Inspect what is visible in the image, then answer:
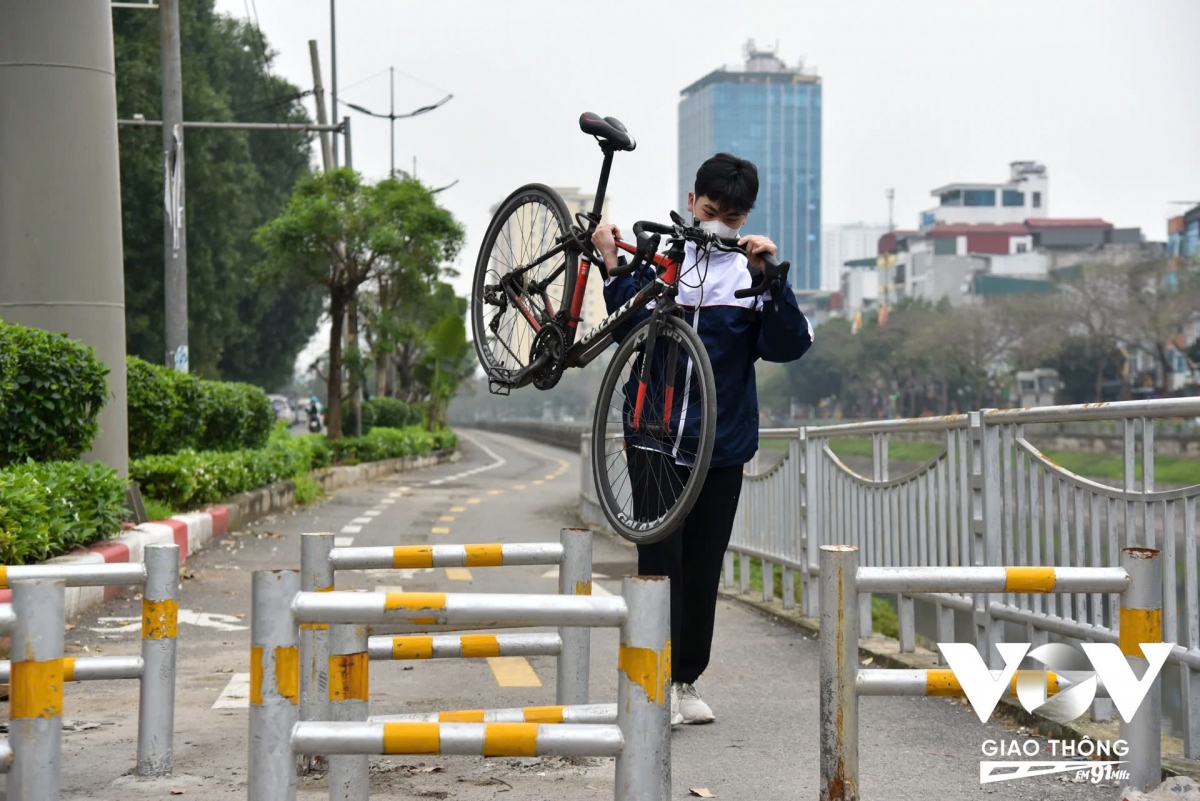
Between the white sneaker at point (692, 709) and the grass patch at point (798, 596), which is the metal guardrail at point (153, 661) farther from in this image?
the grass patch at point (798, 596)

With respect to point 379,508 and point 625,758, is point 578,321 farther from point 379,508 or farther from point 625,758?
point 379,508

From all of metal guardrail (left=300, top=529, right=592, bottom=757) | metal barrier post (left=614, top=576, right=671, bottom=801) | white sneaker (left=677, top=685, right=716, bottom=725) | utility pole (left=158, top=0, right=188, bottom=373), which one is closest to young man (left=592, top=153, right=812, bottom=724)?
metal guardrail (left=300, top=529, right=592, bottom=757)

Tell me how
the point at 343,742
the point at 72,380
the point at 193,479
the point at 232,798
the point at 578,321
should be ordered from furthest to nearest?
the point at 193,479 → the point at 72,380 → the point at 578,321 → the point at 232,798 → the point at 343,742

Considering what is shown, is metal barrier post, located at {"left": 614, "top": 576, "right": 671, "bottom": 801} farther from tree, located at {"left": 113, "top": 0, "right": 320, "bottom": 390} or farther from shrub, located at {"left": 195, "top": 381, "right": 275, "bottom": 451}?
tree, located at {"left": 113, "top": 0, "right": 320, "bottom": 390}

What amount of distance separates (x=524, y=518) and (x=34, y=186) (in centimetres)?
824

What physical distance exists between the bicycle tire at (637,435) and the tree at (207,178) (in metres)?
25.7

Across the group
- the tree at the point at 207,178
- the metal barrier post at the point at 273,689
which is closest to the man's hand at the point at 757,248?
the metal barrier post at the point at 273,689

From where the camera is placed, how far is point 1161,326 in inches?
2183

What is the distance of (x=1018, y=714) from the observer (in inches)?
203

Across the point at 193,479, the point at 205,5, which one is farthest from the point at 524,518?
the point at 205,5

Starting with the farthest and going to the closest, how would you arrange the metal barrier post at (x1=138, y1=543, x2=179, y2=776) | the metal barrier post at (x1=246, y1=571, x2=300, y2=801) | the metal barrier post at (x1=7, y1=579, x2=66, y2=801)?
the metal barrier post at (x1=138, y1=543, x2=179, y2=776) → the metal barrier post at (x1=7, y1=579, x2=66, y2=801) → the metal barrier post at (x1=246, y1=571, x2=300, y2=801)

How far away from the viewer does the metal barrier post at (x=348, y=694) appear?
3.48 m

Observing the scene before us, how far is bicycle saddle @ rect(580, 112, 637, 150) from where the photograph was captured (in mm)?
4465

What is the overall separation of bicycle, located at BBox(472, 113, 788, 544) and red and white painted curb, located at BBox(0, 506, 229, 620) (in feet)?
5.76
